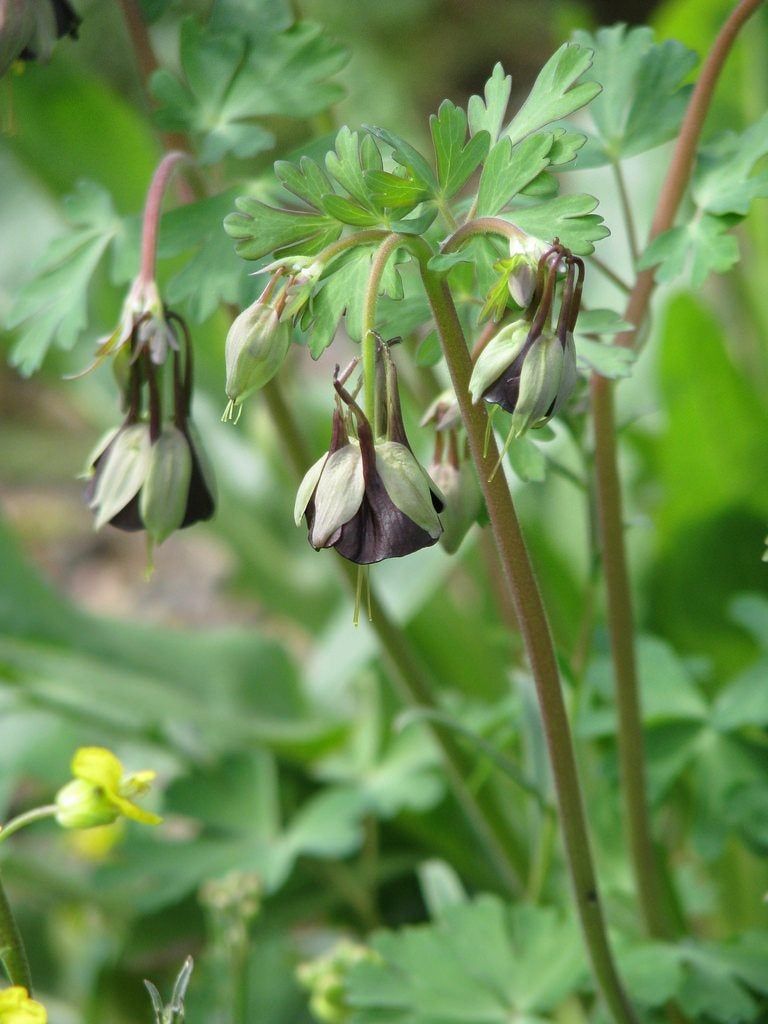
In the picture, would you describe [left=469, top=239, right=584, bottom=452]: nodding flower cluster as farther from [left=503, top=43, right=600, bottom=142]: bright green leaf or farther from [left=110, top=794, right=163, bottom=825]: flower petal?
[left=110, top=794, right=163, bottom=825]: flower petal

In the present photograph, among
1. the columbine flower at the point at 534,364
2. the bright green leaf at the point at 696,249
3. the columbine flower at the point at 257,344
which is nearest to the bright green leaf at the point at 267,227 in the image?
the columbine flower at the point at 257,344

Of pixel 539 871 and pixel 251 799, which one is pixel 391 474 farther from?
pixel 251 799

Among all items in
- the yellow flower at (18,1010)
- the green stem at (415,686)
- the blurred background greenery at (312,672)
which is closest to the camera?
the yellow flower at (18,1010)

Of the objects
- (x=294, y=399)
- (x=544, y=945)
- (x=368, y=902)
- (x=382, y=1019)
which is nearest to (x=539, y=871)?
(x=544, y=945)

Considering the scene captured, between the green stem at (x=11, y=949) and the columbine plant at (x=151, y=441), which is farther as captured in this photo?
the columbine plant at (x=151, y=441)

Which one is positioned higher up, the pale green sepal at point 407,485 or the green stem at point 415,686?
the pale green sepal at point 407,485

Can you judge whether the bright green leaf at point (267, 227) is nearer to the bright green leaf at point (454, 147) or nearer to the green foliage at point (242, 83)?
the bright green leaf at point (454, 147)

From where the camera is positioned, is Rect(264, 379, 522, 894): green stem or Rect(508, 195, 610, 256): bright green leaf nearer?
Rect(508, 195, 610, 256): bright green leaf

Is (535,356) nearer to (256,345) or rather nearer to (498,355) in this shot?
(498,355)

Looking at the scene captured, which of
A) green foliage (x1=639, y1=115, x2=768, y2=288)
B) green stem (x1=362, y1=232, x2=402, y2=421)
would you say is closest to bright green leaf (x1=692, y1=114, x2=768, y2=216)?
green foliage (x1=639, y1=115, x2=768, y2=288)
